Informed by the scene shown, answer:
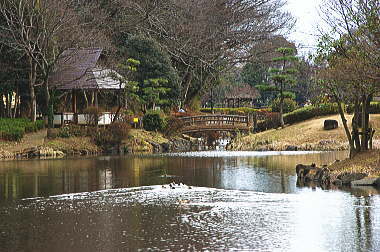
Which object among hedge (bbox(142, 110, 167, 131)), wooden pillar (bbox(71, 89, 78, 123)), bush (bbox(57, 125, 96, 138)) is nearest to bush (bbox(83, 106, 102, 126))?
wooden pillar (bbox(71, 89, 78, 123))

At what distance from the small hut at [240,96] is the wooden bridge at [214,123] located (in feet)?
98.3

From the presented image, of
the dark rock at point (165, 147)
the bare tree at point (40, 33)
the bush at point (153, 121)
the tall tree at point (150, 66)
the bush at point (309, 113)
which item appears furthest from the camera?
the tall tree at point (150, 66)

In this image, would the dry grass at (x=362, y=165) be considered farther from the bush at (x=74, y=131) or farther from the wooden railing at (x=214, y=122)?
the wooden railing at (x=214, y=122)

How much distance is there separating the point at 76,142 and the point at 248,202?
76.0 feet

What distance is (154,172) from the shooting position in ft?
95.1

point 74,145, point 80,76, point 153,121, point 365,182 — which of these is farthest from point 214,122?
point 365,182

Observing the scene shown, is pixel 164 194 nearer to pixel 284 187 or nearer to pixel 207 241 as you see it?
pixel 284 187

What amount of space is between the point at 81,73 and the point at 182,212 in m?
28.4

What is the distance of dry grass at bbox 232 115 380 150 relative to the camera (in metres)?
40.3

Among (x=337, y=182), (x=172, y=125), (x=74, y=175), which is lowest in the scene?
(x=337, y=182)

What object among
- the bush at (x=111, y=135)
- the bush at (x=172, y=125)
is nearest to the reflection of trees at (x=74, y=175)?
the bush at (x=111, y=135)

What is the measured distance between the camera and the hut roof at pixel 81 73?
146 feet

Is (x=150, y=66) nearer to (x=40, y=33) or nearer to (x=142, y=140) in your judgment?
(x=142, y=140)

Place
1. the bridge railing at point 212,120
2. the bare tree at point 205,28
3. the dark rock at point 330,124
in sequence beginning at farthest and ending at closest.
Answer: the bare tree at point 205,28 → the bridge railing at point 212,120 → the dark rock at point 330,124
